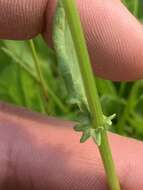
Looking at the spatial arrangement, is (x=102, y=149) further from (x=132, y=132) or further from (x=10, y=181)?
(x=132, y=132)

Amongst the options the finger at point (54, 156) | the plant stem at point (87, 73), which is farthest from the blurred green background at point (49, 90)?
the plant stem at point (87, 73)

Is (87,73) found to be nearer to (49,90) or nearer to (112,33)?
(112,33)

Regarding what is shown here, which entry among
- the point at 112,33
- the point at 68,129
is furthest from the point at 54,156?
the point at 112,33

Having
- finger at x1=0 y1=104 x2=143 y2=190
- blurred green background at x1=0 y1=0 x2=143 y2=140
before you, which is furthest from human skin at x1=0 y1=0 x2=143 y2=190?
blurred green background at x1=0 y1=0 x2=143 y2=140

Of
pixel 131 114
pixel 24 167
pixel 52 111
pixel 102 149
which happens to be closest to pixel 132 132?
pixel 131 114

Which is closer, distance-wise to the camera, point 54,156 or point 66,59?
point 66,59

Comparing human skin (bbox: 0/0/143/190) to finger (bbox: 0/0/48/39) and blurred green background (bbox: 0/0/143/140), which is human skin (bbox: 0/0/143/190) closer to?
finger (bbox: 0/0/48/39)
